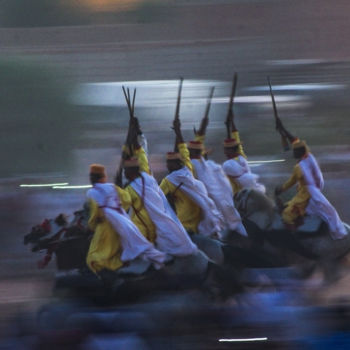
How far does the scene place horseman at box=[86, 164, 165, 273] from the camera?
764cm

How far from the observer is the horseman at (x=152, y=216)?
26.4 feet

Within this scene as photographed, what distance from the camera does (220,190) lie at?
9859 mm

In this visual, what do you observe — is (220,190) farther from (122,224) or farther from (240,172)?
(122,224)

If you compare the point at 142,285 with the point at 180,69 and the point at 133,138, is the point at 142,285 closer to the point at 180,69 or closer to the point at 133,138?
the point at 133,138

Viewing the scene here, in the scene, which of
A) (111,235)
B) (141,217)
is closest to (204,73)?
(141,217)

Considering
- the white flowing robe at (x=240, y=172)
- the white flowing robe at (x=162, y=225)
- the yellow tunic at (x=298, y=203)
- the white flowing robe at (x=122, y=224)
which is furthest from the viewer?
the white flowing robe at (x=240, y=172)

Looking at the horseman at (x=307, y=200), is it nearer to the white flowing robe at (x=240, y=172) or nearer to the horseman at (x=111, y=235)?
the white flowing robe at (x=240, y=172)

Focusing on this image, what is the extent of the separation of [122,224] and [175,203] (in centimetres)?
168

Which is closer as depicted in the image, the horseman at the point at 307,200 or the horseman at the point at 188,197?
the horseman at the point at 188,197

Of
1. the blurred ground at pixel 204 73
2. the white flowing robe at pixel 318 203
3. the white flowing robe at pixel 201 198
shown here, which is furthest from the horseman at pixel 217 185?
the blurred ground at pixel 204 73

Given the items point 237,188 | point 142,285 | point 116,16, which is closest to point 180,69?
point 116,16

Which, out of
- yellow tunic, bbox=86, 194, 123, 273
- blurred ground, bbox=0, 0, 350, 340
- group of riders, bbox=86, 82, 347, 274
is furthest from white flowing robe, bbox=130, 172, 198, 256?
blurred ground, bbox=0, 0, 350, 340

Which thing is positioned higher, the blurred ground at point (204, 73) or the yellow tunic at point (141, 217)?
the yellow tunic at point (141, 217)

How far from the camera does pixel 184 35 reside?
26141 mm
